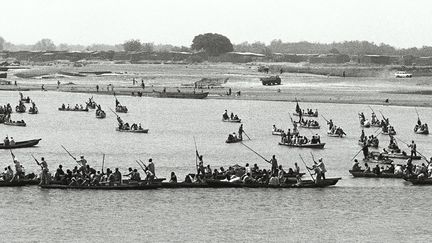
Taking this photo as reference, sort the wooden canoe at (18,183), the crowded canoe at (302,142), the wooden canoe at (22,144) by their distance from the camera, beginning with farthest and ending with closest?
the crowded canoe at (302,142), the wooden canoe at (22,144), the wooden canoe at (18,183)

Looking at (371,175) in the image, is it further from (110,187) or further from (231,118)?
(231,118)

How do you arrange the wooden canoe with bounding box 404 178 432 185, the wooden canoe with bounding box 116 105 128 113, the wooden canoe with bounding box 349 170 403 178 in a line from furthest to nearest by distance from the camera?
the wooden canoe with bounding box 116 105 128 113, the wooden canoe with bounding box 349 170 403 178, the wooden canoe with bounding box 404 178 432 185

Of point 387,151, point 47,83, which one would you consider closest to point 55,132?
point 387,151

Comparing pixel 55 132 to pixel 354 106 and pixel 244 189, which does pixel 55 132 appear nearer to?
pixel 244 189

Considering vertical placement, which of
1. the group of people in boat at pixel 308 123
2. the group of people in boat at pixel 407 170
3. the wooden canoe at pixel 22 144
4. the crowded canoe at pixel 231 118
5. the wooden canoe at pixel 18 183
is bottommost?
the crowded canoe at pixel 231 118

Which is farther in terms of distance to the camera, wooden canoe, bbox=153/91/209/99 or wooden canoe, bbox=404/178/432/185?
wooden canoe, bbox=153/91/209/99

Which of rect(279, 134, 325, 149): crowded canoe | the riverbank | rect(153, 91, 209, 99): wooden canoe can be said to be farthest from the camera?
rect(153, 91, 209, 99): wooden canoe

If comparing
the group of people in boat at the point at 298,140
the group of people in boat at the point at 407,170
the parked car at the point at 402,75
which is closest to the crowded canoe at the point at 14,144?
the group of people in boat at the point at 298,140

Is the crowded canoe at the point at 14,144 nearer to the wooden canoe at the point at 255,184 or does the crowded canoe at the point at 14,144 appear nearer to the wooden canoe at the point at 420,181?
the wooden canoe at the point at 255,184

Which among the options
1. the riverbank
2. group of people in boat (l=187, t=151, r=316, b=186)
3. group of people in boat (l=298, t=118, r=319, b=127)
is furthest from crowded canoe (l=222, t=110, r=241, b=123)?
group of people in boat (l=187, t=151, r=316, b=186)

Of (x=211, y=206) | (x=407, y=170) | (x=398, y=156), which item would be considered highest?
(x=407, y=170)

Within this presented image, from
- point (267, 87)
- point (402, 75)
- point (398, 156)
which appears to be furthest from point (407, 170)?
point (402, 75)

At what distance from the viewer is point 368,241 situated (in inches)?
1185

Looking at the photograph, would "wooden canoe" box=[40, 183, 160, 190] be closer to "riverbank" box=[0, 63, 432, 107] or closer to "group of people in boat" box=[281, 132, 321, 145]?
"group of people in boat" box=[281, 132, 321, 145]
